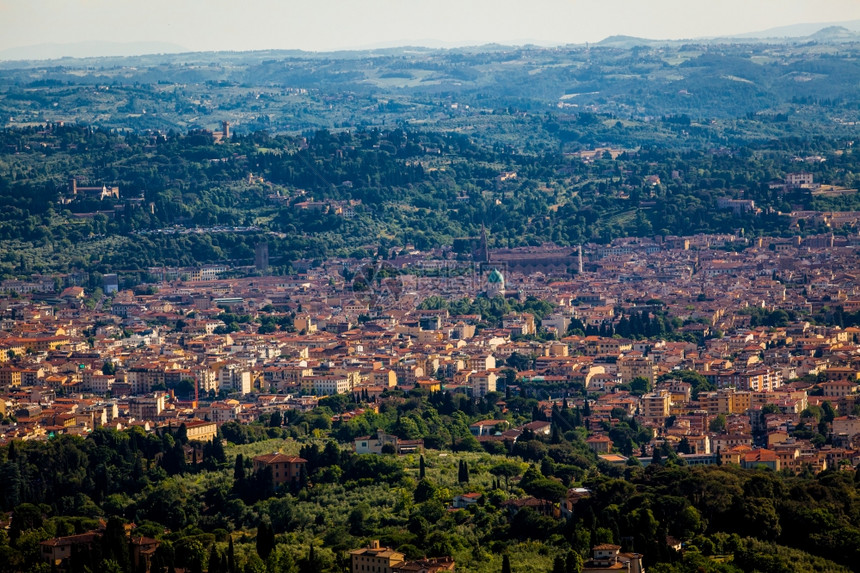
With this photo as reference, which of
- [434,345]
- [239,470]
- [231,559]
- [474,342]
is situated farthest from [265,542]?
[474,342]

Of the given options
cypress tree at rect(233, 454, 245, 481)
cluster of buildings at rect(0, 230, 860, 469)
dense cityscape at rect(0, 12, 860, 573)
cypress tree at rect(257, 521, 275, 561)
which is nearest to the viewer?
cypress tree at rect(257, 521, 275, 561)

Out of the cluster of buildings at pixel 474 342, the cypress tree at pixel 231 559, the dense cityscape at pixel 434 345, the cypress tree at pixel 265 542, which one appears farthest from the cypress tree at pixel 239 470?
the cluster of buildings at pixel 474 342

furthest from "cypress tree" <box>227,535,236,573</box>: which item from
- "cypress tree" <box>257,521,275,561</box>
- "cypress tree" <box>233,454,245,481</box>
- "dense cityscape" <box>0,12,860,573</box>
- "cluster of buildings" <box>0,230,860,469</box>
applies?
"cluster of buildings" <box>0,230,860,469</box>

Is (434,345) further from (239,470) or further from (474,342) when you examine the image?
(239,470)

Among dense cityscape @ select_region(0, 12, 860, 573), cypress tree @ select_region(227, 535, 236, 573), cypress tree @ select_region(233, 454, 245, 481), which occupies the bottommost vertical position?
dense cityscape @ select_region(0, 12, 860, 573)

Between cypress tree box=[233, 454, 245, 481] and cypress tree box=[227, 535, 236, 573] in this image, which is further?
cypress tree box=[233, 454, 245, 481]

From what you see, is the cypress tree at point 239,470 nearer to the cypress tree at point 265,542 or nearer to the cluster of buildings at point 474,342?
the cypress tree at point 265,542

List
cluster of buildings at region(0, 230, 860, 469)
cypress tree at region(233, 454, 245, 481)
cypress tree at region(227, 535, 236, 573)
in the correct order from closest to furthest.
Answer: cypress tree at region(227, 535, 236, 573), cypress tree at region(233, 454, 245, 481), cluster of buildings at region(0, 230, 860, 469)

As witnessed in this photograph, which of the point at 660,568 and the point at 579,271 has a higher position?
the point at 660,568

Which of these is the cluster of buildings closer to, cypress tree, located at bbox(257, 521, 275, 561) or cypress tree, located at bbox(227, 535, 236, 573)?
cypress tree, located at bbox(257, 521, 275, 561)

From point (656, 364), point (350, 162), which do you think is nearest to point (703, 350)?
point (656, 364)

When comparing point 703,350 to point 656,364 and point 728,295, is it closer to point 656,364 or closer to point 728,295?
point 656,364
